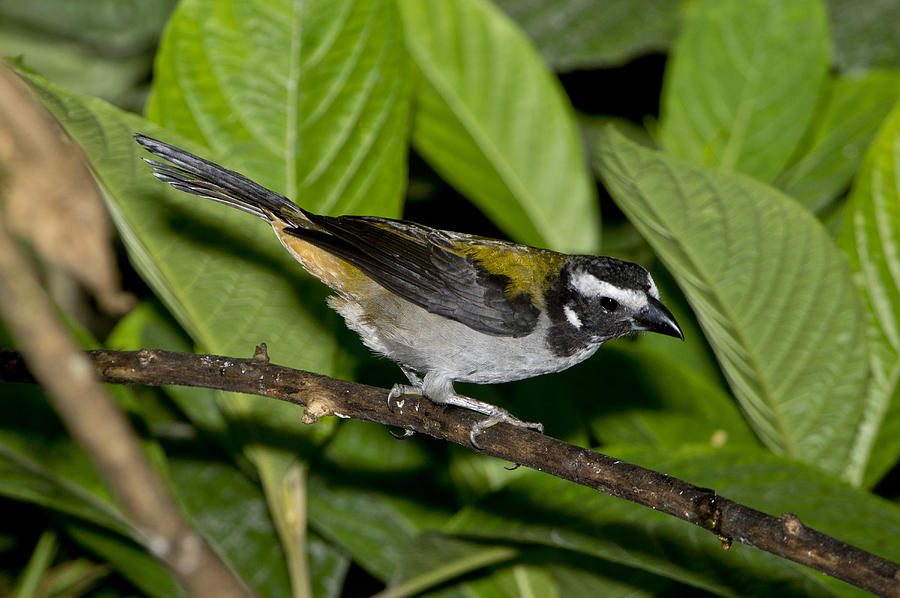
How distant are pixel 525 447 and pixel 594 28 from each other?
254 cm

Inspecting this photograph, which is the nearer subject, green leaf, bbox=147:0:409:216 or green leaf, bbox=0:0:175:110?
green leaf, bbox=147:0:409:216

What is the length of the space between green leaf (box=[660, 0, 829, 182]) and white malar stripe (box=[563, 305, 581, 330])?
3.31 feet

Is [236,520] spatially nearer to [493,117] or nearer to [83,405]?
[493,117]

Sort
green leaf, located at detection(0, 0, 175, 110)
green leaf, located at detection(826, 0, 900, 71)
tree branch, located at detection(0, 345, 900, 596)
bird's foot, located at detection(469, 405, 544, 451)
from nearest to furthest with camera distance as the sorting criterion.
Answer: tree branch, located at detection(0, 345, 900, 596) < bird's foot, located at detection(469, 405, 544, 451) < green leaf, located at detection(0, 0, 175, 110) < green leaf, located at detection(826, 0, 900, 71)

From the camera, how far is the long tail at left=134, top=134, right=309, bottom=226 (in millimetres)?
2369

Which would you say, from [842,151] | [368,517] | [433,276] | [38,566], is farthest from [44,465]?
[842,151]

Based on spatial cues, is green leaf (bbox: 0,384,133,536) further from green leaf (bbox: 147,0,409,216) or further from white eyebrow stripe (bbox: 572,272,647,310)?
white eyebrow stripe (bbox: 572,272,647,310)

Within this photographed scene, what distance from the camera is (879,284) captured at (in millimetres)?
2949

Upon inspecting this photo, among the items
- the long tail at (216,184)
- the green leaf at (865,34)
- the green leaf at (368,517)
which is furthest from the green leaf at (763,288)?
the green leaf at (865,34)

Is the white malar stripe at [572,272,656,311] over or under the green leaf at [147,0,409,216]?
under

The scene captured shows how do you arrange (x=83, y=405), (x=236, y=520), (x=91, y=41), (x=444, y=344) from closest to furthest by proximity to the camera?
(x=83, y=405), (x=444, y=344), (x=236, y=520), (x=91, y=41)

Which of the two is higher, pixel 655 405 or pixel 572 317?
pixel 572 317

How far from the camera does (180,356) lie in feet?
7.11

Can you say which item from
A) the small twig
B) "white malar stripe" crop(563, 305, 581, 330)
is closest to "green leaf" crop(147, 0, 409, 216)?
"white malar stripe" crop(563, 305, 581, 330)
